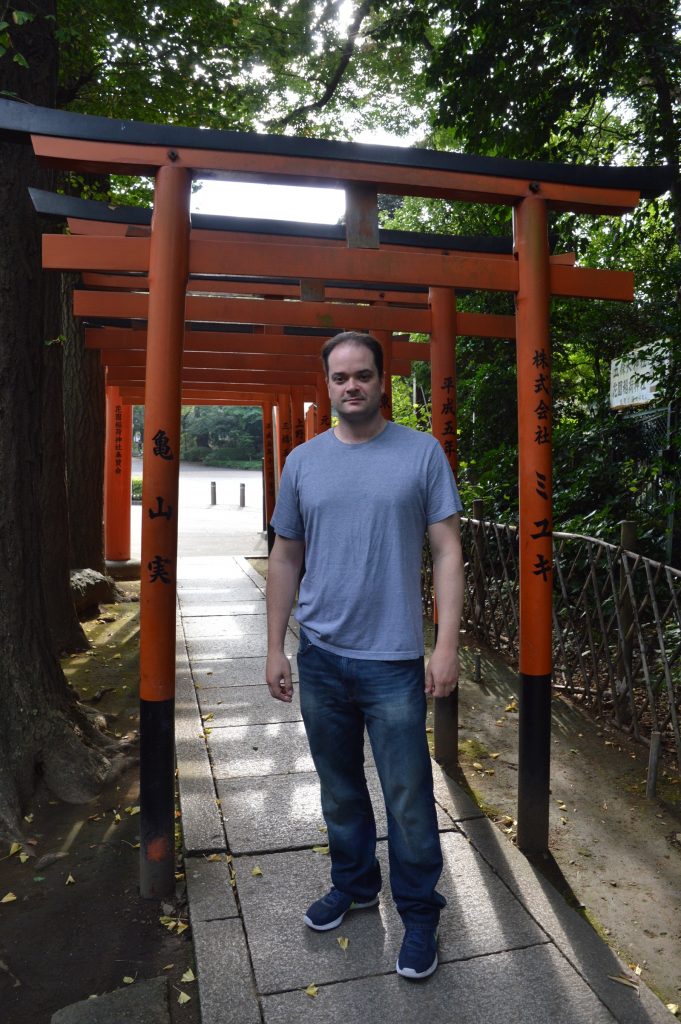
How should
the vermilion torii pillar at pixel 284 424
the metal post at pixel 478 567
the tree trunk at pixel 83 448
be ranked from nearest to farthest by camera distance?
the metal post at pixel 478 567, the tree trunk at pixel 83 448, the vermilion torii pillar at pixel 284 424

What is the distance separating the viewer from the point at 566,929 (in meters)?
2.79

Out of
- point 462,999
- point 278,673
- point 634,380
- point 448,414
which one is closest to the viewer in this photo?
point 462,999

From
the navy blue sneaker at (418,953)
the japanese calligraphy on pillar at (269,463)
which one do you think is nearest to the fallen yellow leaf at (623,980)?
the navy blue sneaker at (418,953)

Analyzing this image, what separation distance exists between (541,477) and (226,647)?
14.0ft

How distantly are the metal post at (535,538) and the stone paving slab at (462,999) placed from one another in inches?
36.4

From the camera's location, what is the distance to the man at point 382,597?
97.7 inches

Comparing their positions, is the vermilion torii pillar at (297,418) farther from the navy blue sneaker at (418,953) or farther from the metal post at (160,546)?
the navy blue sneaker at (418,953)

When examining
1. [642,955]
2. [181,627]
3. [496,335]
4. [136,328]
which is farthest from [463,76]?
[642,955]

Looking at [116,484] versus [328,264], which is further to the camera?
[116,484]

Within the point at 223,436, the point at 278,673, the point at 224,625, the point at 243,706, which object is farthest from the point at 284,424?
the point at 223,436

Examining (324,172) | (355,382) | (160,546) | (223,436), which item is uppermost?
(223,436)

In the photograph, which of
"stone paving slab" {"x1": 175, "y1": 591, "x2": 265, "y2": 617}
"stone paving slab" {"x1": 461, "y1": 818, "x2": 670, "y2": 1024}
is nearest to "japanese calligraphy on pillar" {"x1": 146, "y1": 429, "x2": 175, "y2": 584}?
"stone paving slab" {"x1": 461, "y1": 818, "x2": 670, "y2": 1024}

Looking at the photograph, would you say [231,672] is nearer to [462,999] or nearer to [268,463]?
[462,999]

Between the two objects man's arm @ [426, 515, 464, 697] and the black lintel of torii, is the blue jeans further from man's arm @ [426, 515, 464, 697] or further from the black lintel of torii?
the black lintel of torii
